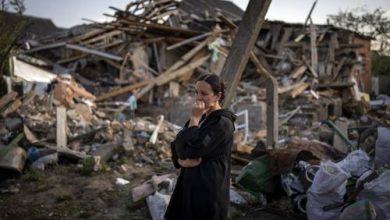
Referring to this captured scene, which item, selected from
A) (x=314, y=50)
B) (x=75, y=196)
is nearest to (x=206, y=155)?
(x=75, y=196)

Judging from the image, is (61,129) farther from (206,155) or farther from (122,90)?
(206,155)

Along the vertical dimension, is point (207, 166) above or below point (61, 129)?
above

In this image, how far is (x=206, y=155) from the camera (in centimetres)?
256

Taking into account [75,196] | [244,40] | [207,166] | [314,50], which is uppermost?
[314,50]

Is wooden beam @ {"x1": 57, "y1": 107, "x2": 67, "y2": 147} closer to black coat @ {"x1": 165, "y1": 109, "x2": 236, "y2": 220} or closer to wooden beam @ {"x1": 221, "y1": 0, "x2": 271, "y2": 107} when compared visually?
wooden beam @ {"x1": 221, "y1": 0, "x2": 271, "y2": 107}

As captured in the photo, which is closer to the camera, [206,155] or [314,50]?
[206,155]

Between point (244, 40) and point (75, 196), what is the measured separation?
3182mm

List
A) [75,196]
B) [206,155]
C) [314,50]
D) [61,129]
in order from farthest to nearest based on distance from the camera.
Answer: [314,50]
[61,129]
[75,196]
[206,155]

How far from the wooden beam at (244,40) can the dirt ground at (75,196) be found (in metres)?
1.64

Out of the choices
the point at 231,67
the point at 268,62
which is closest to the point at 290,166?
the point at 231,67

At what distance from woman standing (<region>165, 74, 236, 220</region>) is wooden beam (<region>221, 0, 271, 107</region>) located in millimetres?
1718

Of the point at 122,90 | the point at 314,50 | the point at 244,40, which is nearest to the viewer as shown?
the point at 244,40

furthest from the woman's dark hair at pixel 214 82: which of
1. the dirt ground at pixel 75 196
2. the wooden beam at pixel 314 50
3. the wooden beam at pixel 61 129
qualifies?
the wooden beam at pixel 314 50

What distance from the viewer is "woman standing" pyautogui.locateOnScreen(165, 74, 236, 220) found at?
256 cm
